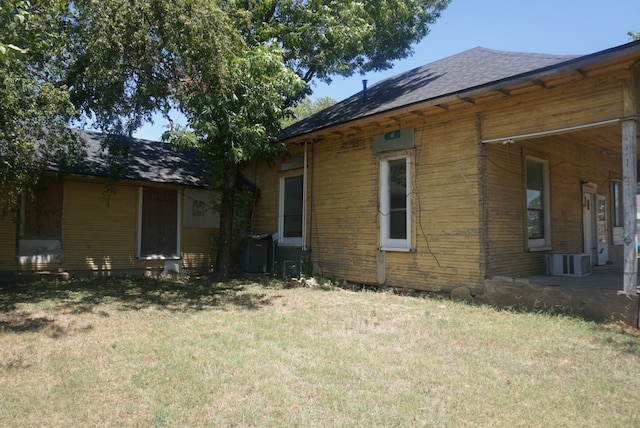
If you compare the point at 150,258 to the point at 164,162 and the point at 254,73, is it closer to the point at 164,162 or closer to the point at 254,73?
the point at 164,162

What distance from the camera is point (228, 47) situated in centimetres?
805

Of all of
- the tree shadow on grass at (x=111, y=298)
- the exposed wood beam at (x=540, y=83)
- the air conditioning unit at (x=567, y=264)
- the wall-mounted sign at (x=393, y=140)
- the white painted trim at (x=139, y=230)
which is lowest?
the tree shadow on grass at (x=111, y=298)

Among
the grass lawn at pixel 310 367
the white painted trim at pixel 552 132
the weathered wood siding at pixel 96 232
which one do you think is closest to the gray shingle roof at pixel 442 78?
the white painted trim at pixel 552 132

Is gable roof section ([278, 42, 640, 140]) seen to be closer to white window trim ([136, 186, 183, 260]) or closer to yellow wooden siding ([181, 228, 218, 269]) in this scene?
white window trim ([136, 186, 183, 260])

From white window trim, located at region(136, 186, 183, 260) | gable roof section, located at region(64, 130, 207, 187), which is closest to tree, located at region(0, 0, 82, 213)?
gable roof section, located at region(64, 130, 207, 187)

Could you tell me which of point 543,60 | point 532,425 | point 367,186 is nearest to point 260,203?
point 367,186

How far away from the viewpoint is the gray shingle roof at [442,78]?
8.18 m

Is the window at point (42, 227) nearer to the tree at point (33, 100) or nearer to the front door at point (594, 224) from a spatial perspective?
the tree at point (33, 100)

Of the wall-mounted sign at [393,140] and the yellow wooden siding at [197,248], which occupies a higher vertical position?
the wall-mounted sign at [393,140]

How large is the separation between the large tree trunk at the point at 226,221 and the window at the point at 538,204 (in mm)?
7217

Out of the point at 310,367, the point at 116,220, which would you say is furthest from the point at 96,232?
the point at 310,367

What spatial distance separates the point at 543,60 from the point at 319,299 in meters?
6.24

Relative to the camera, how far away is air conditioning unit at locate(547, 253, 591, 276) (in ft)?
30.1

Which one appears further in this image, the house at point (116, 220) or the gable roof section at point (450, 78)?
the house at point (116, 220)
